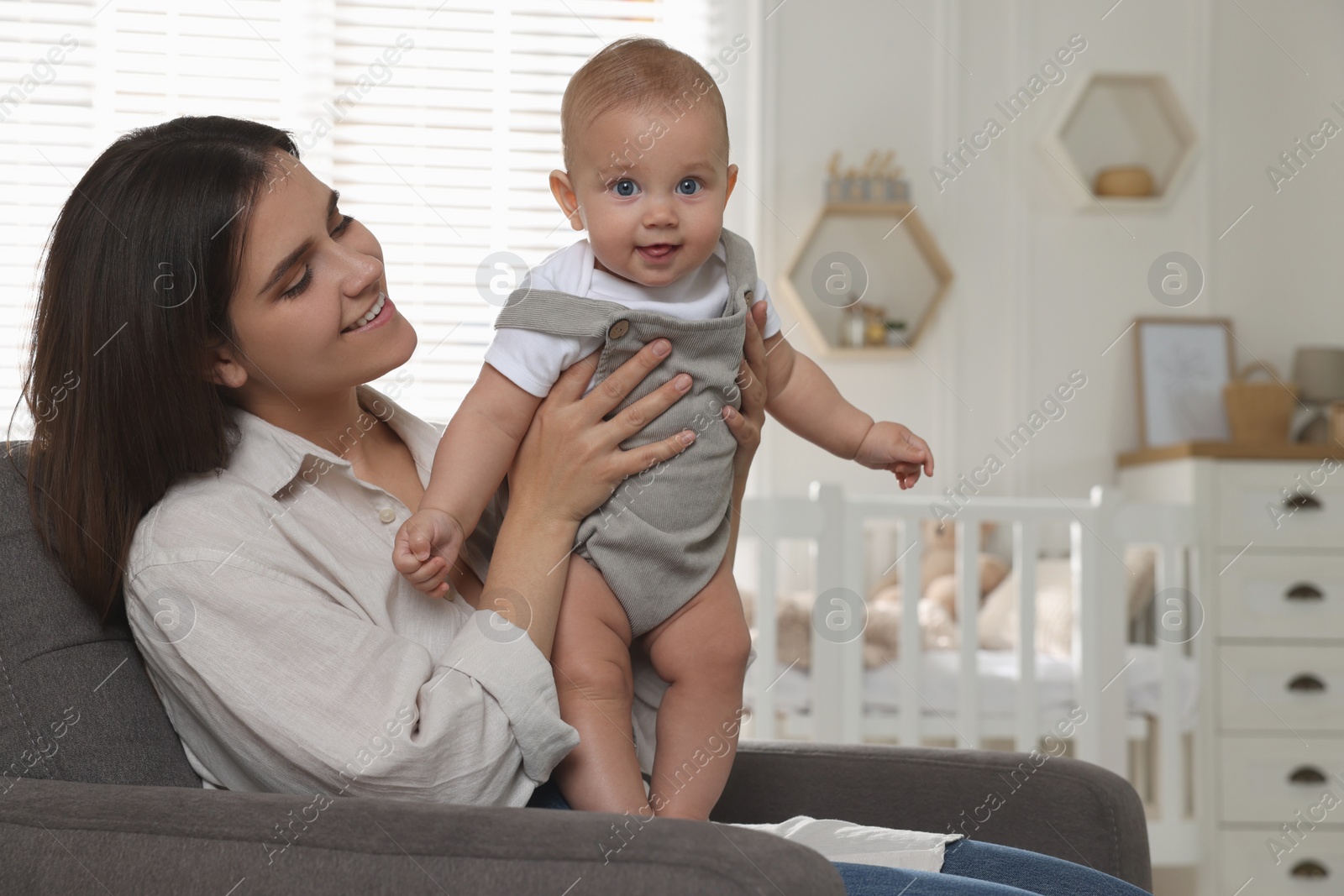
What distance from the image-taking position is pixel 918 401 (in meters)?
3.63

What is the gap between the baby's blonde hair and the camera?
113 centimetres

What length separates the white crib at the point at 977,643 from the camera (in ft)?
8.52

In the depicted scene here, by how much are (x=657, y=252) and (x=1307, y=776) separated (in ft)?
8.46

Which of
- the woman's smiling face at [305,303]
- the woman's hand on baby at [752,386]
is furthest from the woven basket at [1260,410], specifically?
the woman's smiling face at [305,303]

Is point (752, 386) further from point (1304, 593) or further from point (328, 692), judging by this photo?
point (1304, 593)

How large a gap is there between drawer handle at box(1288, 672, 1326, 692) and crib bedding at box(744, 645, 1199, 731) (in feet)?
0.92

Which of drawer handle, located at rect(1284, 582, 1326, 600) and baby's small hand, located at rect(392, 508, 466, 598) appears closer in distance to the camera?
baby's small hand, located at rect(392, 508, 466, 598)

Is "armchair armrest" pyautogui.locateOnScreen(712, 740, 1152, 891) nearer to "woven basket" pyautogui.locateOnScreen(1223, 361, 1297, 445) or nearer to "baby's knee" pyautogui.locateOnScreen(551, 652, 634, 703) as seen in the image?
"baby's knee" pyautogui.locateOnScreen(551, 652, 634, 703)

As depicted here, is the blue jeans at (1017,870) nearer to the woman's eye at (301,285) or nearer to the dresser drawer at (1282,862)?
the woman's eye at (301,285)

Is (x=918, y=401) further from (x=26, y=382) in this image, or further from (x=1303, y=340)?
(x=26, y=382)

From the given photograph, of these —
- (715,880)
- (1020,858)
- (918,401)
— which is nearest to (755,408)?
(1020,858)

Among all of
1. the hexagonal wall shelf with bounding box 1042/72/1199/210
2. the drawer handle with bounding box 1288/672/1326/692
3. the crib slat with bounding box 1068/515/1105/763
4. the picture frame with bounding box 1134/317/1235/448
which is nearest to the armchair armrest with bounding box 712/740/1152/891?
the crib slat with bounding box 1068/515/1105/763

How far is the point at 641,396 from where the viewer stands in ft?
3.79

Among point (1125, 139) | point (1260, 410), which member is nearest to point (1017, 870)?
point (1260, 410)
